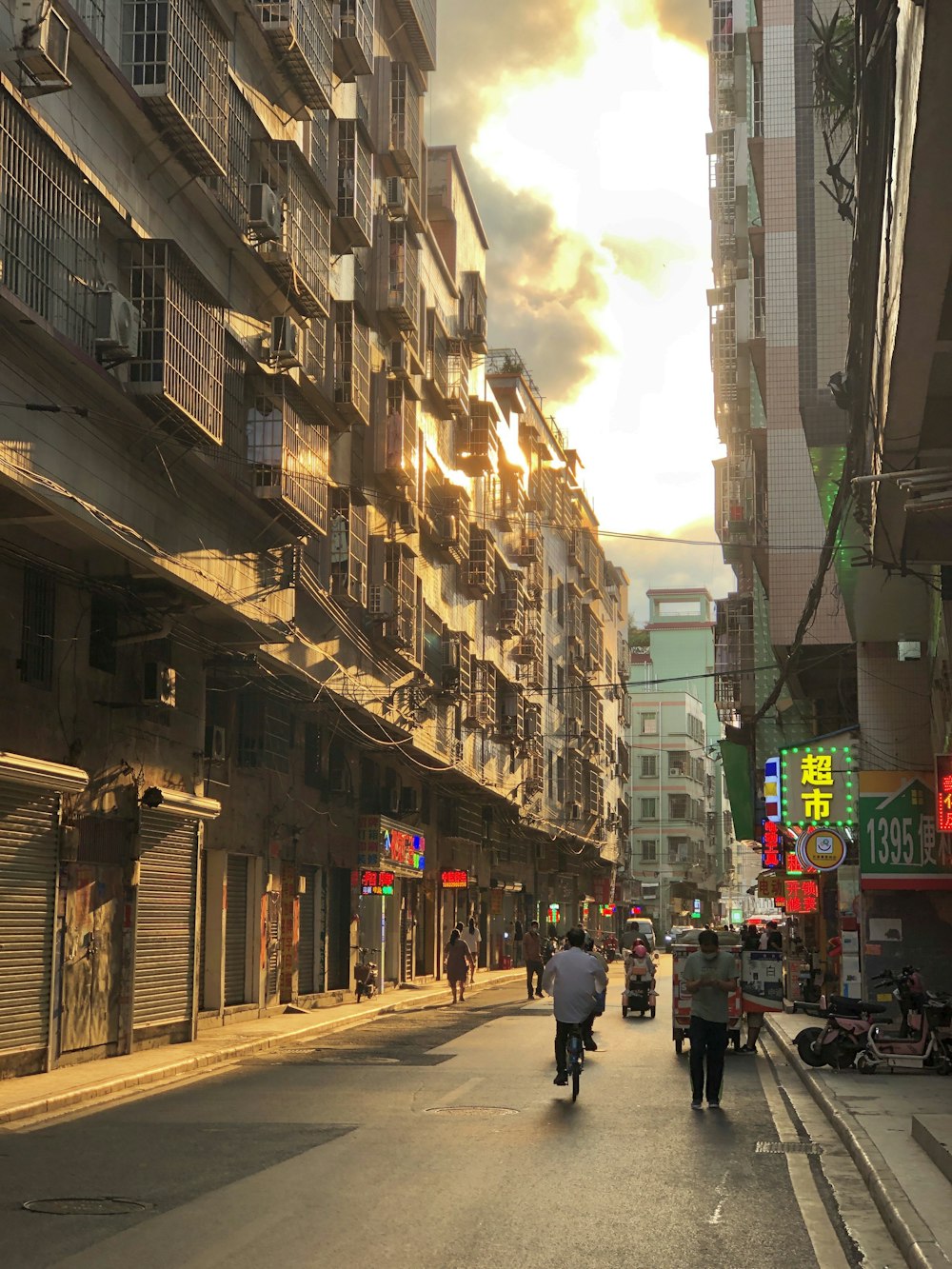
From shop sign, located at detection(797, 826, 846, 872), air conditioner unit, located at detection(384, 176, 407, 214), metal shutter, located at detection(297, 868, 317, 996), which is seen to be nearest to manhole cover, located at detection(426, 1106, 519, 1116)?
shop sign, located at detection(797, 826, 846, 872)

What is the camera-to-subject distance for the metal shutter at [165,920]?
2069 cm

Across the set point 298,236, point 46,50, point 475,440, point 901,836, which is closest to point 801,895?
point 901,836

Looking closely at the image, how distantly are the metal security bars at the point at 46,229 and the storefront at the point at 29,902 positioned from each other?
16.1 ft

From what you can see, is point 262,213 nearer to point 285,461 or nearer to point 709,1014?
point 285,461

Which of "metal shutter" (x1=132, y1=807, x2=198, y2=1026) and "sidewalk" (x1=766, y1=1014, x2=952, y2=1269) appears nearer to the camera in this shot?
"sidewalk" (x1=766, y1=1014, x2=952, y2=1269)

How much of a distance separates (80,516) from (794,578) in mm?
20600

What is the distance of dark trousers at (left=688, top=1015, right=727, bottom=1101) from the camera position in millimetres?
14836

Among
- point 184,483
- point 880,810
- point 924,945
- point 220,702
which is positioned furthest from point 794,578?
point 184,483

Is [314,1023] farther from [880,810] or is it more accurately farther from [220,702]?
[880,810]

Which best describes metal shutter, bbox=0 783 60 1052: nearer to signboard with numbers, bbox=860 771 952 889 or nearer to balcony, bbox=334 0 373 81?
signboard with numbers, bbox=860 771 952 889

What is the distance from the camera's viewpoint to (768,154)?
3334 centimetres

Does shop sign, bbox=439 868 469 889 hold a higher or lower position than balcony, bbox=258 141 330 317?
lower

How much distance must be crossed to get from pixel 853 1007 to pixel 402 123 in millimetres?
25854

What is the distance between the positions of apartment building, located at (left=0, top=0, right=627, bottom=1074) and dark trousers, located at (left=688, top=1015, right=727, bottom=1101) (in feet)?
24.8
